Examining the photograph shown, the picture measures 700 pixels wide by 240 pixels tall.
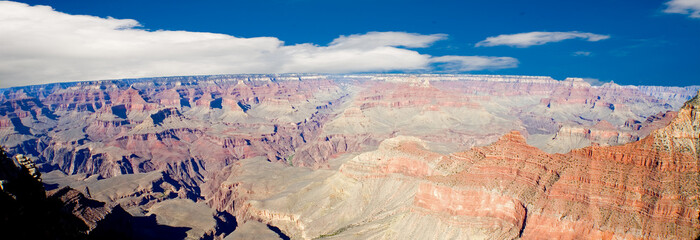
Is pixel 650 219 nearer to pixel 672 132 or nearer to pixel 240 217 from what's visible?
pixel 672 132

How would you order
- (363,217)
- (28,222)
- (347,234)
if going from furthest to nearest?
(363,217)
(347,234)
(28,222)

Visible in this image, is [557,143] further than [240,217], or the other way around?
[557,143]

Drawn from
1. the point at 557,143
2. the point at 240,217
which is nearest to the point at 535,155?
the point at 240,217

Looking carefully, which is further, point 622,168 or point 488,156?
point 488,156

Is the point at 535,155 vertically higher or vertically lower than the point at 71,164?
higher

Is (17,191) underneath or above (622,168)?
above

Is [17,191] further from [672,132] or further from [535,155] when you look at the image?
[672,132]

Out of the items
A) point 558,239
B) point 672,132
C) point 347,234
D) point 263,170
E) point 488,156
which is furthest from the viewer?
point 263,170

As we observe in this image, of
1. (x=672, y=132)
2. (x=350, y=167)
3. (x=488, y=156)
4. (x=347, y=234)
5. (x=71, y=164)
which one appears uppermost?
(x=672, y=132)

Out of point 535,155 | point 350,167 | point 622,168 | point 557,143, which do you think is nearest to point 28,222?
point 535,155
